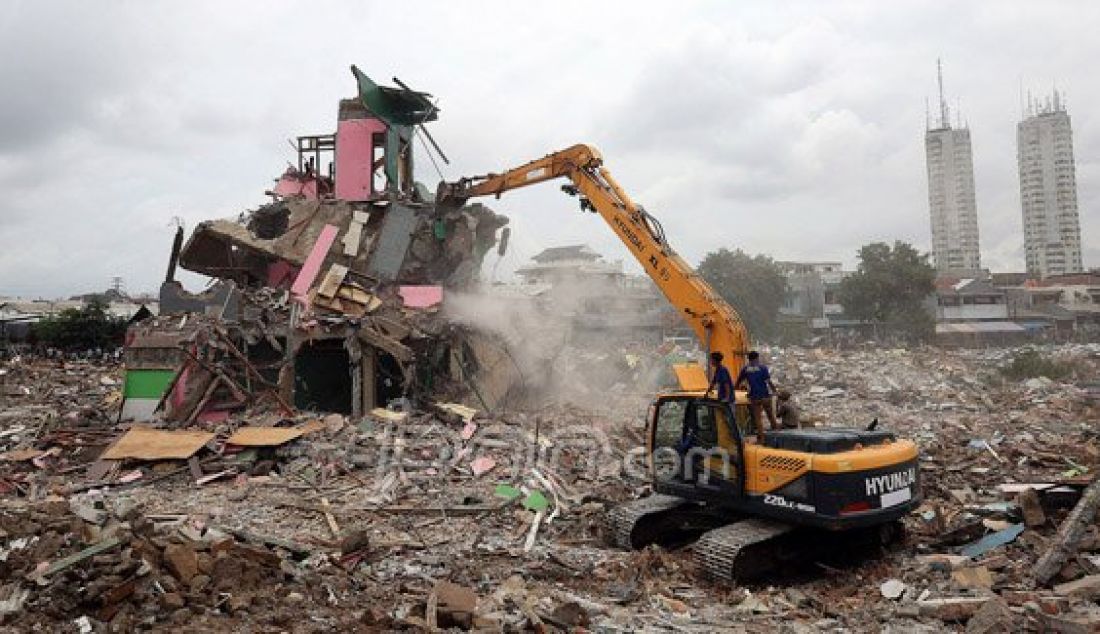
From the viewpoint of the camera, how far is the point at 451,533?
27.9 ft

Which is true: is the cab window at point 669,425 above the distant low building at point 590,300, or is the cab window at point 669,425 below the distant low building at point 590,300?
below

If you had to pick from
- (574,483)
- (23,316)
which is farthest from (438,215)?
(23,316)

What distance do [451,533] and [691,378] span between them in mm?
3275

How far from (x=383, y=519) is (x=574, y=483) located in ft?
9.67

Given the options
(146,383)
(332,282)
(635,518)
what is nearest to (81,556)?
(635,518)

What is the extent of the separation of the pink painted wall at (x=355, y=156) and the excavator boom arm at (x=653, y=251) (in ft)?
21.7

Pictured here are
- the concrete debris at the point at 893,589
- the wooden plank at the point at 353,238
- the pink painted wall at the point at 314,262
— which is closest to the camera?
the concrete debris at the point at 893,589

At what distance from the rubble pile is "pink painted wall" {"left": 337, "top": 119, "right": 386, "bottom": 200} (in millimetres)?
7039

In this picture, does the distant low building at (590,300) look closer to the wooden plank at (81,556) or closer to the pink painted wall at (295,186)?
the pink painted wall at (295,186)

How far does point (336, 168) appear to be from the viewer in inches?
746

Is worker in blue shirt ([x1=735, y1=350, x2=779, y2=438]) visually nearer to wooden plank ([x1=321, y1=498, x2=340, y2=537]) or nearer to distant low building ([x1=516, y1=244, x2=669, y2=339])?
wooden plank ([x1=321, y1=498, x2=340, y2=537])

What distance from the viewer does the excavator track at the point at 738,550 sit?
6559 mm

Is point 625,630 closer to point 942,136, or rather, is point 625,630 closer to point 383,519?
point 383,519

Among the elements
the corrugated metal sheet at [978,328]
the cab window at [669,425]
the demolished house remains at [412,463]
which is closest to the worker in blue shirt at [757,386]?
the cab window at [669,425]
